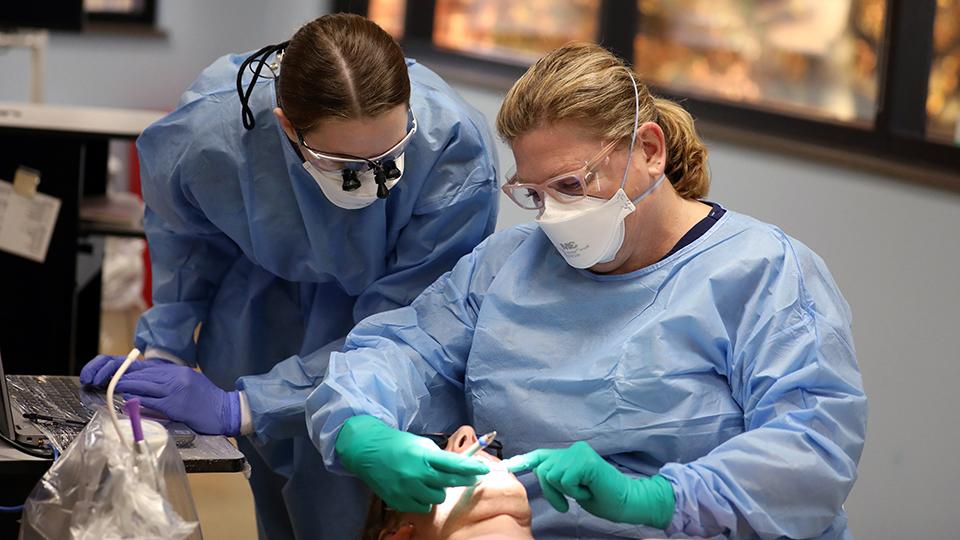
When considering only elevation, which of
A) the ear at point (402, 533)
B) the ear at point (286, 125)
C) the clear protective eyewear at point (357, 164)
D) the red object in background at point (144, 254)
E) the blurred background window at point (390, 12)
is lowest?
the red object in background at point (144, 254)

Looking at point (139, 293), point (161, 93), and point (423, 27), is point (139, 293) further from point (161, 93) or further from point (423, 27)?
point (423, 27)

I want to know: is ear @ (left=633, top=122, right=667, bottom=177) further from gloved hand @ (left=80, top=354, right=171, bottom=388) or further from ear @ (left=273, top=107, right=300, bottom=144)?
gloved hand @ (left=80, top=354, right=171, bottom=388)

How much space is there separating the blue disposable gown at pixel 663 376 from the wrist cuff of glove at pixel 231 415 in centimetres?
23

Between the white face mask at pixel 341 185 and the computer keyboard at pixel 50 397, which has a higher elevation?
the white face mask at pixel 341 185

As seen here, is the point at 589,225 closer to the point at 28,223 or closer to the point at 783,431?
the point at 783,431

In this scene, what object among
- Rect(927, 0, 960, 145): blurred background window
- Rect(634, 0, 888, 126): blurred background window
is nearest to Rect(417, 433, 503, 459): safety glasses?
Rect(927, 0, 960, 145): blurred background window

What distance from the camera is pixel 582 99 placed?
1.78 metres

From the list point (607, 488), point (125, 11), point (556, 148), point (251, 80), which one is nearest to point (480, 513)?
point (607, 488)

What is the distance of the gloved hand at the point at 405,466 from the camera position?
1.64 m

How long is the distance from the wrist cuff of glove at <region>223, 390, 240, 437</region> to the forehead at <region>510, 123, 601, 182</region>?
66 cm

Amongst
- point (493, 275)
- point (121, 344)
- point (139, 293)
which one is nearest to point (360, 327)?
point (493, 275)

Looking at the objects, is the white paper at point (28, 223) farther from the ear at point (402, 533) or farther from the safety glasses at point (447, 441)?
the ear at point (402, 533)

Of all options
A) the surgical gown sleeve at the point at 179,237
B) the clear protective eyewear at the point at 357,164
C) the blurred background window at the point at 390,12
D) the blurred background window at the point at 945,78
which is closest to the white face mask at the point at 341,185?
the clear protective eyewear at the point at 357,164

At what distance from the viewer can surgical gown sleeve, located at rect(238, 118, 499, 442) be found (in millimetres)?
2133
